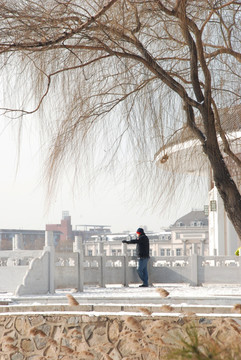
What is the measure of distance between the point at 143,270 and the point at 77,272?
1.63m

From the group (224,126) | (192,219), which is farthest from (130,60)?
(192,219)

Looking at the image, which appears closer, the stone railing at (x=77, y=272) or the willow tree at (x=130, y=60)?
the willow tree at (x=130, y=60)

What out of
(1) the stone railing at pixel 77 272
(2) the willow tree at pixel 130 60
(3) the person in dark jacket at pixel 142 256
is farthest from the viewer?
(3) the person in dark jacket at pixel 142 256

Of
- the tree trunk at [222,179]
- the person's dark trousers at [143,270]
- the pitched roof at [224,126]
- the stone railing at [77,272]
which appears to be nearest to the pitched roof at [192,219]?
the stone railing at [77,272]

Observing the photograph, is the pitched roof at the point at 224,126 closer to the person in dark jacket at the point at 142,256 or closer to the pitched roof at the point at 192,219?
the person in dark jacket at the point at 142,256

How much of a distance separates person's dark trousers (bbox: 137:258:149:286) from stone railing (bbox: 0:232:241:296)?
589 mm

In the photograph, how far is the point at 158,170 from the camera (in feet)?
31.6

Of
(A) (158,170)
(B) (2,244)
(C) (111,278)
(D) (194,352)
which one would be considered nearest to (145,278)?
(C) (111,278)

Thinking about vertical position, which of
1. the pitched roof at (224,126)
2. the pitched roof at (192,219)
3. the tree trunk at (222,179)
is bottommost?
the tree trunk at (222,179)

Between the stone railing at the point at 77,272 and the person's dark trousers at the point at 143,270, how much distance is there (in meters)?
0.59

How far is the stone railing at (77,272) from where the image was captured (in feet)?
46.8

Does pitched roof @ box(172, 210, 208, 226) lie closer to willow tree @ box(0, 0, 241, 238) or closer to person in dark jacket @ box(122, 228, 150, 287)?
person in dark jacket @ box(122, 228, 150, 287)

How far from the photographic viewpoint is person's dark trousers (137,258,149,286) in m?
16.3

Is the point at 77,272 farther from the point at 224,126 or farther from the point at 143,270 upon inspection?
the point at 224,126
